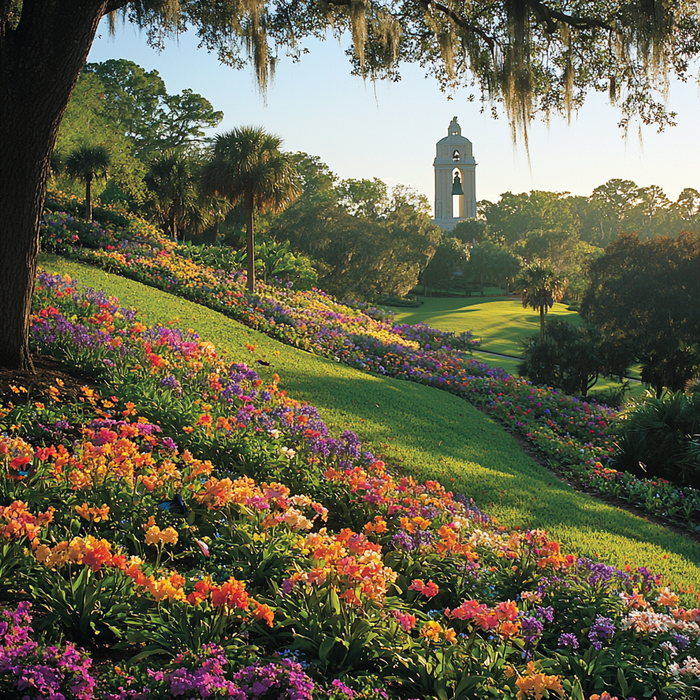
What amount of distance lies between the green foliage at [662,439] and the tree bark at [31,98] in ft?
28.7

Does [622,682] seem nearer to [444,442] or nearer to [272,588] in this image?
[272,588]

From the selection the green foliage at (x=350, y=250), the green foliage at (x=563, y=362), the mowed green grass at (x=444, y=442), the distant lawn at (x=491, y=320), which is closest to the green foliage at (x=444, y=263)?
the distant lawn at (x=491, y=320)

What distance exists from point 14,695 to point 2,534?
2.83ft

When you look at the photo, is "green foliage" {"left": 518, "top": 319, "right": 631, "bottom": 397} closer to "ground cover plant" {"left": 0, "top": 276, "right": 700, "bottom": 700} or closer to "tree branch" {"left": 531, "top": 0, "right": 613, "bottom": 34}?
"tree branch" {"left": 531, "top": 0, "right": 613, "bottom": 34}

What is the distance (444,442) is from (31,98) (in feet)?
19.3

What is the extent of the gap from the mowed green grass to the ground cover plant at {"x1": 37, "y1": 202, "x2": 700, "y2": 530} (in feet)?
2.76

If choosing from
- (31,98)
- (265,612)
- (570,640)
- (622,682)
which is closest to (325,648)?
(265,612)

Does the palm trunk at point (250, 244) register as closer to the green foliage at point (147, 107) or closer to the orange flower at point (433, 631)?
the orange flower at point (433, 631)

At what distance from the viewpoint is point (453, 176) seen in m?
76.2

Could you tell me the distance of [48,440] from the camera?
14.4ft

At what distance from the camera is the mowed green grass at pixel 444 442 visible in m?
5.55

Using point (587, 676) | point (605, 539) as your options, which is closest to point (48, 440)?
point (587, 676)

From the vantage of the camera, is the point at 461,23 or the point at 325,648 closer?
the point at 325,648

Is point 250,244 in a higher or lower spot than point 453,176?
lower
